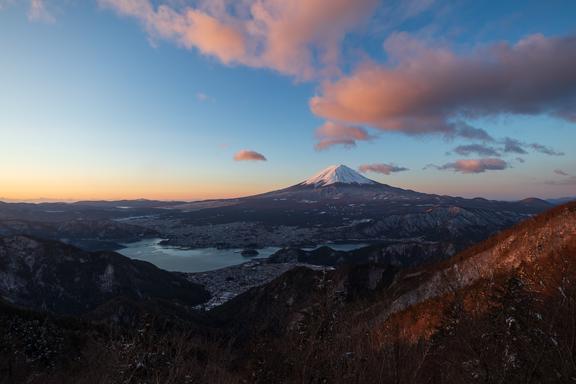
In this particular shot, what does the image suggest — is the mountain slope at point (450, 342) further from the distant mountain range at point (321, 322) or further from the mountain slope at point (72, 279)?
the mountain slope at point (72, 279)

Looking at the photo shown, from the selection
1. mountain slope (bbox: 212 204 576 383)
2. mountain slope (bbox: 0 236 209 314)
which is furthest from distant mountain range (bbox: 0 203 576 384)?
mountain slope (bbox: 0 236 209 314)

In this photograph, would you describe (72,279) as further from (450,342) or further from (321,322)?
(321,322)

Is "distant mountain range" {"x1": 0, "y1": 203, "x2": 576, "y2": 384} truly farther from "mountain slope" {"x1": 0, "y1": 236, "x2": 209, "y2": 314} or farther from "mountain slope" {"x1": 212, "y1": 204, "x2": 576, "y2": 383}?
"mountain slope" {"x1": 0, "y1": 236, "x2": 209, "y2": 314}

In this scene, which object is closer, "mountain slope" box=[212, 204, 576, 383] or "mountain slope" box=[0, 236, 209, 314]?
"mountain slope" box=[212, 204, 576, 383]

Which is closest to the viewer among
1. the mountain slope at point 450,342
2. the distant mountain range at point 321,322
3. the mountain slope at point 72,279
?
the mountain slope at point 450,342

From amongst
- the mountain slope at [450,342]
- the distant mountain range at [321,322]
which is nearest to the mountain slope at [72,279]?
the distant mountain range at [321,322]

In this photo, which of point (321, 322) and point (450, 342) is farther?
point (450, 342)

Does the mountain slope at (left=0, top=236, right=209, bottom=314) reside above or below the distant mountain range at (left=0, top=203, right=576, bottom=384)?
below

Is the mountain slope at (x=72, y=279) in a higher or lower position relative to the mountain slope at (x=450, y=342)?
lower

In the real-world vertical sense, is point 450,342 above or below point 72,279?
above

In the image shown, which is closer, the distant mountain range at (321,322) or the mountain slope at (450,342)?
the mountain slope at (450,342)

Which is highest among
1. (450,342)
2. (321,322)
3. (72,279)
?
(321,322)

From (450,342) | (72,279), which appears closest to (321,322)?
(450,342)
